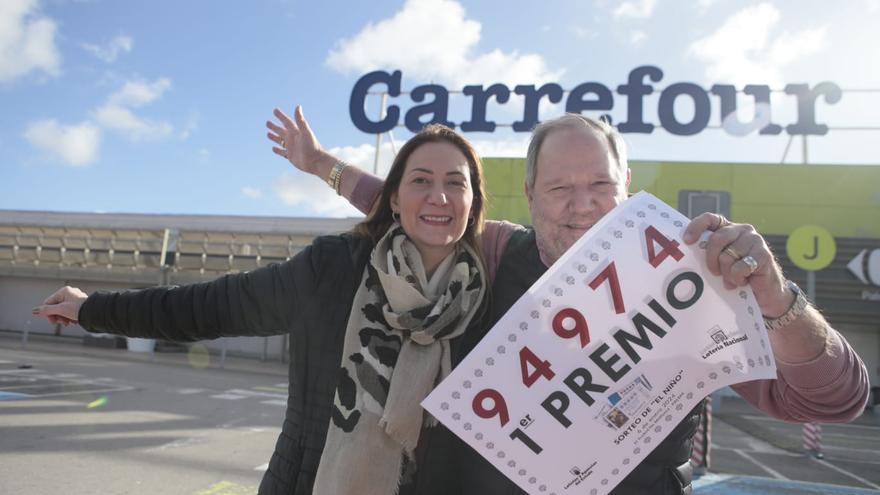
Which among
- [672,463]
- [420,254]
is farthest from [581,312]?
[420,254]

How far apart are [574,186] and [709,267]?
1.37ft

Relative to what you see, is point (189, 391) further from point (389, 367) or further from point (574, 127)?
point (574, 127)

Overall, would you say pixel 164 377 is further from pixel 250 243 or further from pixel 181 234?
pixel 181 234

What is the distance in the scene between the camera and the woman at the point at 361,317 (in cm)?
158

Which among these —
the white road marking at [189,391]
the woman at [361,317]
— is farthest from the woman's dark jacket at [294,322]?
the white road marking at [189,391]

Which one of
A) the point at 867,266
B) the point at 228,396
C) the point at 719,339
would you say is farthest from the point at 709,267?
the point at 867,266

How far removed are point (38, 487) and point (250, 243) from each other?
643 inches

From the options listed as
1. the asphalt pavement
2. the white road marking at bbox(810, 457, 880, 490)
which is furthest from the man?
the white road marking at bbox(810, 457, 880, 490)

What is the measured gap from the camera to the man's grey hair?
1.53 m

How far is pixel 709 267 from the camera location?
1184 millimetres

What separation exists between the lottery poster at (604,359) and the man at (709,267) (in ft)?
0.21

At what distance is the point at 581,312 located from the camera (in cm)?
120

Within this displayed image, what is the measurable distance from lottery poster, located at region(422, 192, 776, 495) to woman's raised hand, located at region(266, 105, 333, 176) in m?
1.51

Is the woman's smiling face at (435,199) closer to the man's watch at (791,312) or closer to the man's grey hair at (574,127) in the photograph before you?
the man's grey hair at (574,127)
